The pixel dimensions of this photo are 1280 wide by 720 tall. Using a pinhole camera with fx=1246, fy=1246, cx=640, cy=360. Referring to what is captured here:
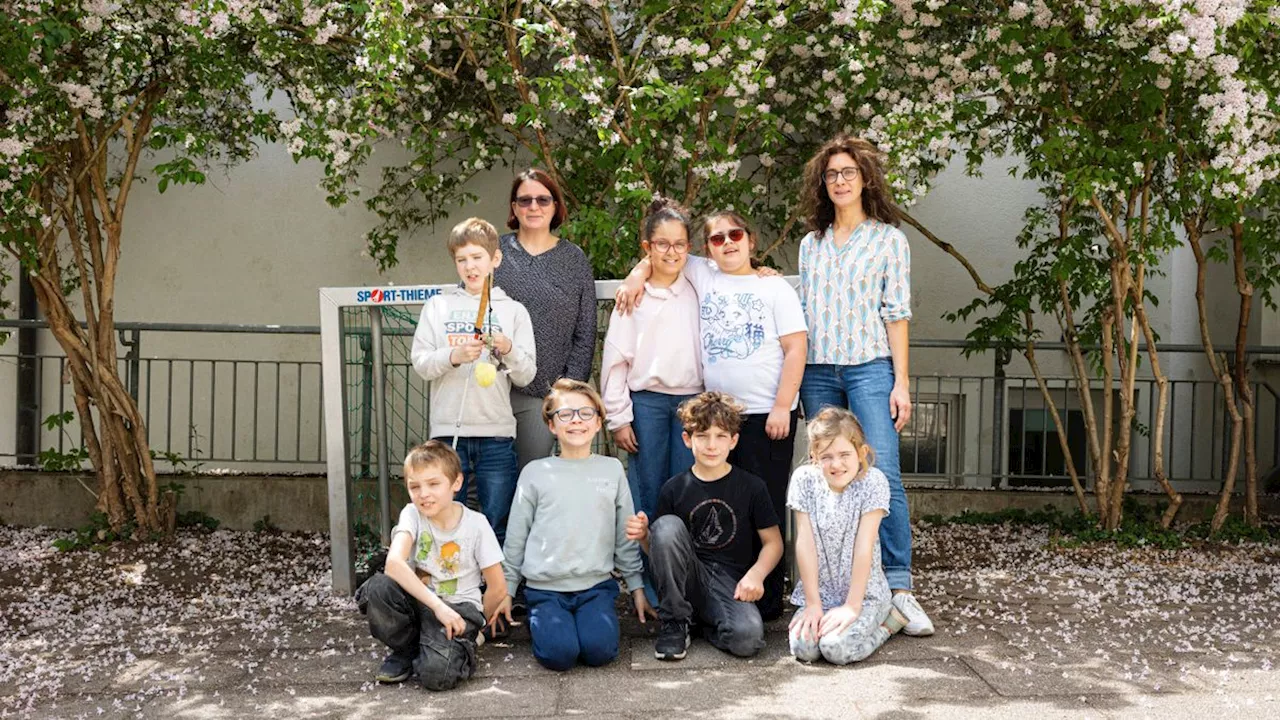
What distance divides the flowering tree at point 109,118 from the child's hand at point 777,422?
2.99 m

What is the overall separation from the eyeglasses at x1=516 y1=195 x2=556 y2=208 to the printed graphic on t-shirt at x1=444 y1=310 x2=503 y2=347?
0.44 metres

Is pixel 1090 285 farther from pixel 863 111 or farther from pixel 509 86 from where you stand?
pixel 509 86

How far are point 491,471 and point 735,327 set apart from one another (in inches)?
41.8

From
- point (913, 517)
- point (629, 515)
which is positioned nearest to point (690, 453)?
point (629, 515)

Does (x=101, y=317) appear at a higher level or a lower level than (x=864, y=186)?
lower

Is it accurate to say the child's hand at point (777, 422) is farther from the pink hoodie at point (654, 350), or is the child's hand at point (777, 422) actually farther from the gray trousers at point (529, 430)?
the gray trousers at point (529, 430)

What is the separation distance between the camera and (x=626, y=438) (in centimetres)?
462

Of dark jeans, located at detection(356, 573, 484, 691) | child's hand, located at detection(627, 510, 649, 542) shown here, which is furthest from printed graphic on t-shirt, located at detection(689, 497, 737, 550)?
dark jeans, located at detection(356, 573, 484, 691)

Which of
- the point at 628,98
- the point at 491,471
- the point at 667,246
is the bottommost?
the point at 491,471

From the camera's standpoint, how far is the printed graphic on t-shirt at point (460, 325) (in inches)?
181

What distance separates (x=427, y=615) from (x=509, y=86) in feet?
12.6

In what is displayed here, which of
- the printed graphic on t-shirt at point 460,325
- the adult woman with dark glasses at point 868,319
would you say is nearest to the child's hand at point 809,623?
the adult woman with dark glasses at point 868,319

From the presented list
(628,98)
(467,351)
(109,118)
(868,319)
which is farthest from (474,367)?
(109,118)

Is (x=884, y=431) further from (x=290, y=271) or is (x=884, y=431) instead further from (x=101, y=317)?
(x=290, y=271)
